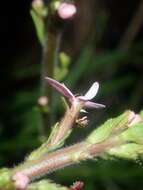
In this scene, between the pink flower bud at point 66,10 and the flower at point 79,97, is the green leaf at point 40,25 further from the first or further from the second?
the flower at point 79,97

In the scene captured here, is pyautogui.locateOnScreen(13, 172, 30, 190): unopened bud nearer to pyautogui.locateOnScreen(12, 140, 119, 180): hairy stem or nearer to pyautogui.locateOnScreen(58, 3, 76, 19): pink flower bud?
pyautogui.locateOnScreen(12, 140, 119, 180): hairy stem

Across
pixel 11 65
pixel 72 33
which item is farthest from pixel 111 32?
pixel 11 65

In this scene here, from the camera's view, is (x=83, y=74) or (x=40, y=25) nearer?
(x=40, y=25)

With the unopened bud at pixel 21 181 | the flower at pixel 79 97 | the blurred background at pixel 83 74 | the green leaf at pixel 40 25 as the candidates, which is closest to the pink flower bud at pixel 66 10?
the green leaf at pixel 40 25

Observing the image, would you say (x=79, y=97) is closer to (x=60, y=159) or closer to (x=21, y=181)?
(x=60, y=159)

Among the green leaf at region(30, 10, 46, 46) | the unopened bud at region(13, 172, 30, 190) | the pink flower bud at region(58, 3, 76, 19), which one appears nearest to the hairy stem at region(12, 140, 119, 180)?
the unopened bud at region(13, 172, 30, 190)

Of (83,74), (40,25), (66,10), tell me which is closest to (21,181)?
(66,10)

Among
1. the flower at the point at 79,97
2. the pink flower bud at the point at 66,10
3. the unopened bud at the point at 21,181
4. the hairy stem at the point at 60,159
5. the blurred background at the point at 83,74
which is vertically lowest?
the unopened bud at the point at 21,181

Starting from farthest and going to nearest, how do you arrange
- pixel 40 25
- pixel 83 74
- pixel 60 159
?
1. pixel 83 74
2. pixel 40 25
3. pixel 60 159

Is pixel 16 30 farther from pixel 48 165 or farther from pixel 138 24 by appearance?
pixel 48 165
